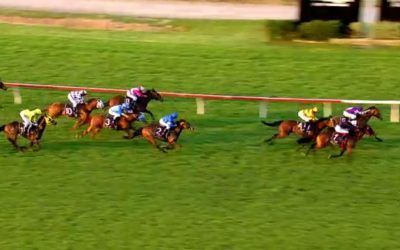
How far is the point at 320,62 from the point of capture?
19234 mm

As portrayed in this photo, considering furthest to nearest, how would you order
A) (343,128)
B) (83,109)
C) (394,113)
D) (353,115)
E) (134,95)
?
(394,113) → (83,109) → (134,95) → (353,115) → (343,128)

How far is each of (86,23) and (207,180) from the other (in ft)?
44.1

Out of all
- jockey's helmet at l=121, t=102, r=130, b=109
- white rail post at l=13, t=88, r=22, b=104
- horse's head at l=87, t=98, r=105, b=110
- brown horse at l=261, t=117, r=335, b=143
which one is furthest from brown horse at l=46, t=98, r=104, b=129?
brown horse at l=261, t=117, r=335, b=143

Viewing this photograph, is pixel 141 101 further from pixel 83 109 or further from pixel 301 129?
pixel 301 129

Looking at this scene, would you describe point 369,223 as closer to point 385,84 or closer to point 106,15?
point 385,84

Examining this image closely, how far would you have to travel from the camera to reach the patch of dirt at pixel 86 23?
78.6ft

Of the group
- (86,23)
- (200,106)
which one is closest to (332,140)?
(200,106)

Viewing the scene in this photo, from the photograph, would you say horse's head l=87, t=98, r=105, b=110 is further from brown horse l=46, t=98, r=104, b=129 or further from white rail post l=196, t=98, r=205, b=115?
white rail post l=196, t=98, r=205, b=115

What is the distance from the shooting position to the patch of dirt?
23953 mm

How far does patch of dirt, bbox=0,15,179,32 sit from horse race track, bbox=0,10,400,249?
5.68 m

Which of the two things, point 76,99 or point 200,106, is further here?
point 200,106

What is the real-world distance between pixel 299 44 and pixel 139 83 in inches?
208

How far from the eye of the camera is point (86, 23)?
24547 mm

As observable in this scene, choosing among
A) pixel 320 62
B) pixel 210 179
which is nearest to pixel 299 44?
pixel 320 62
